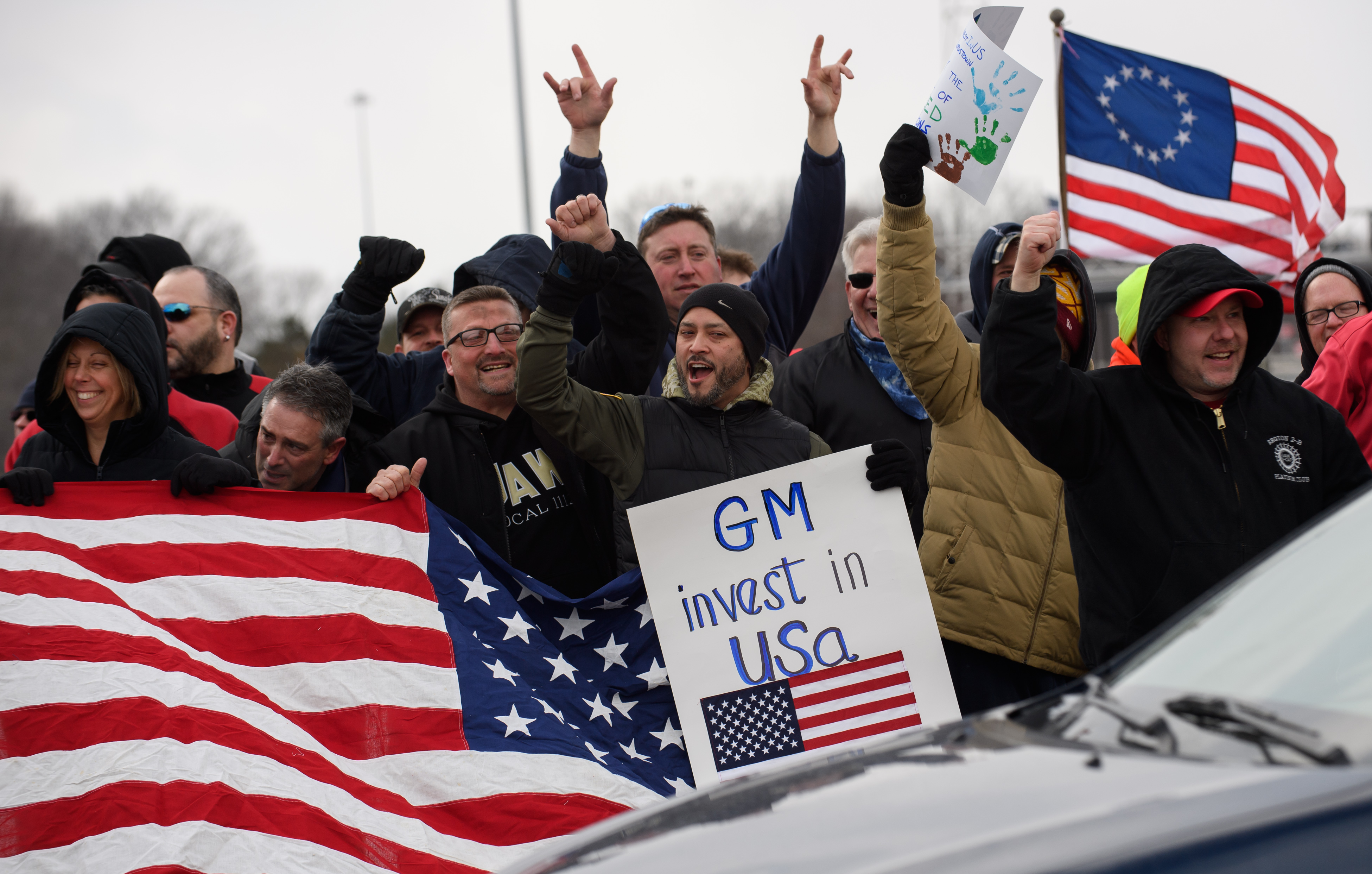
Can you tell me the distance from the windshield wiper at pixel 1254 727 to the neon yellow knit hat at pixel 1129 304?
3322 mm

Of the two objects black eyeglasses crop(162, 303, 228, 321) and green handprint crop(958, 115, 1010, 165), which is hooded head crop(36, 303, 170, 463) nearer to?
black eyeglasses crop(162, 303, 228, 321)

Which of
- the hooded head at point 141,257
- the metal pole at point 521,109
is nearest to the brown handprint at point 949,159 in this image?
the hooded head at point 141,257

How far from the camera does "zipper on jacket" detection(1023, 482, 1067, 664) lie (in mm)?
3779

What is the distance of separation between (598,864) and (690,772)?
2.13 meters

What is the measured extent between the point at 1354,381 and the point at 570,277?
3.30m

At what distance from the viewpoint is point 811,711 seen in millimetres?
3867

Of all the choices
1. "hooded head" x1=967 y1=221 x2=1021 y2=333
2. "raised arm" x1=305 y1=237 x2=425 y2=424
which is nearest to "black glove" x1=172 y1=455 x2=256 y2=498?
"raised arm" x1=305 y1=237 x2=425 y2=424

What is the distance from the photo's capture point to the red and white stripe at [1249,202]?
22.2 feet

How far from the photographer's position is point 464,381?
455 centimetres

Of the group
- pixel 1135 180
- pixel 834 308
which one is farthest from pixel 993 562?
pixel 834 308

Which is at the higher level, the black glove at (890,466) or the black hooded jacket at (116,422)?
the black hooded jacket at (116,422)

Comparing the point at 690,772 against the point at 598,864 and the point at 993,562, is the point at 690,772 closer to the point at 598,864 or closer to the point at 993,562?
the point at 993,562

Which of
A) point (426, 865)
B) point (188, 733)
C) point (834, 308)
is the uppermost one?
point (834, 308)

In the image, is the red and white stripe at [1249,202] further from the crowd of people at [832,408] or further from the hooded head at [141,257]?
the hooded head at [141,257]
